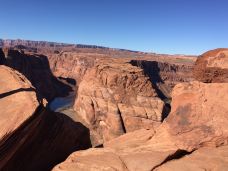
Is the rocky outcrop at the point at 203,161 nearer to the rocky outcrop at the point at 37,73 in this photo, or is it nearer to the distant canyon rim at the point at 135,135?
the distant canyon rim at the point at 135,135

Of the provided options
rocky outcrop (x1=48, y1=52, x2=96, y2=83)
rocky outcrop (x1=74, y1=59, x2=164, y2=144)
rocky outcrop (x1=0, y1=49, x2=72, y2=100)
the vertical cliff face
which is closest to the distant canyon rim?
rocky outcrop (x1=74, y1=59, x2=164, y2=144)

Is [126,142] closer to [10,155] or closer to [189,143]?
[189,143]

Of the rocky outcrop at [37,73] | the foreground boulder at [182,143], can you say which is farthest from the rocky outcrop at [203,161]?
the rocky outcrop at [37,73]

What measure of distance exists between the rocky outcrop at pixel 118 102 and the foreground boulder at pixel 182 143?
29108mm

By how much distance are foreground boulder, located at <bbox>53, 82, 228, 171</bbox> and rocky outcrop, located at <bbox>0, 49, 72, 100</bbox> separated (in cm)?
6817

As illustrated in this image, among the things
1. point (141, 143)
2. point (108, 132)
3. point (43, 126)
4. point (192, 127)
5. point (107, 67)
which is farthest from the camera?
point (107, 67)

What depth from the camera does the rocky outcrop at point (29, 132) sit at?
9656 mm

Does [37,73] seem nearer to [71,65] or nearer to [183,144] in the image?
[71,65]

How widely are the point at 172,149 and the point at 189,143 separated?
2.03 ft

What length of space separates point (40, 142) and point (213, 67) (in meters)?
7.38

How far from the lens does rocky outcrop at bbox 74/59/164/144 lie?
4150 cm

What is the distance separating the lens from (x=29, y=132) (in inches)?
411

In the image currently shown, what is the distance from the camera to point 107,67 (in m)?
48.8

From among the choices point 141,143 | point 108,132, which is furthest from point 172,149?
point 108,132
